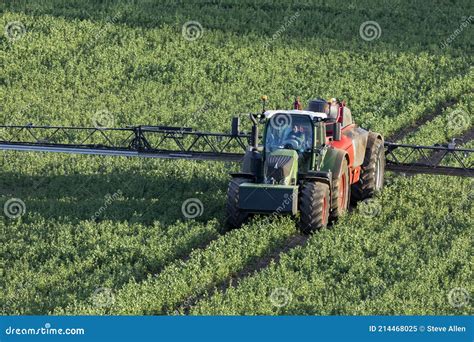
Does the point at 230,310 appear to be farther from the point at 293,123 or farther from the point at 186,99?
the point at 186,99

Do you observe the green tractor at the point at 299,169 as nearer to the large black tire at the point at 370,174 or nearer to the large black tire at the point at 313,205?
the large black tire at the point at 313,205

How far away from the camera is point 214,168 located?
29.0 meters

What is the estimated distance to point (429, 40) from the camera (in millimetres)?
47000

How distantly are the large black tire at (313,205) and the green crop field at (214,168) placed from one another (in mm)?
257

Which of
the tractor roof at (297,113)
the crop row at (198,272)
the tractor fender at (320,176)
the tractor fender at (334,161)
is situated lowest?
the crop row at (198,272)

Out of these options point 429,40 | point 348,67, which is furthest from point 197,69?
point 429,40

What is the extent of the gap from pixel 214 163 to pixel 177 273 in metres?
9.63

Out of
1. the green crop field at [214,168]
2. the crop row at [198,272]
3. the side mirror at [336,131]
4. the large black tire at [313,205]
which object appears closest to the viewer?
the crop row at [198,272]

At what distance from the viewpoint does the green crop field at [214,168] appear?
19766 mm

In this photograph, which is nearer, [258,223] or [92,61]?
[258,223]

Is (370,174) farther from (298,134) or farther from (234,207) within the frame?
(234,207)

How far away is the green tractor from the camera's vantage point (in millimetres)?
22438

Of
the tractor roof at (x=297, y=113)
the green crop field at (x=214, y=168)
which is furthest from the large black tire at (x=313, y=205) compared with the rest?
the tractor roof at (x=297, y=113)

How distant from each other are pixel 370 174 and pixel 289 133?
10.8 feet
